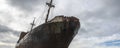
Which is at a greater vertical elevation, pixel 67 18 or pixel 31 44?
pixel 67 18

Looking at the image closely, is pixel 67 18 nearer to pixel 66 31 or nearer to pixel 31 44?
pixel 66 31

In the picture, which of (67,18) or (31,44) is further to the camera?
(31,44)

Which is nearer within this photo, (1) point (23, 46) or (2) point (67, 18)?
(2) point (67, 18)

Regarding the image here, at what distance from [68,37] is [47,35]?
95.1 inches

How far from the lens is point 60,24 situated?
20.3 m

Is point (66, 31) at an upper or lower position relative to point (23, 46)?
upper

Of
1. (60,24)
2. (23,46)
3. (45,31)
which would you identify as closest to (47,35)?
(45,31)

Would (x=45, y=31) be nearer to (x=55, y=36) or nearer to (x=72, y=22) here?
(x=55, y=36)

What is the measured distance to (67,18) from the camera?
816 inches

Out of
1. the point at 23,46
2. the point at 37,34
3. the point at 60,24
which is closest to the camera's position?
the point at 60,24

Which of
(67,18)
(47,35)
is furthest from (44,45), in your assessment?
(67,18)

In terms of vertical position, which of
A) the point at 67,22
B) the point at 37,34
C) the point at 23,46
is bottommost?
the point at 23,46

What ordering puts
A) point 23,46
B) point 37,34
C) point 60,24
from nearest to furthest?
point 60,24, point 37,34, point 23,46

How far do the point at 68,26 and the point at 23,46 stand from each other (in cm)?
860
